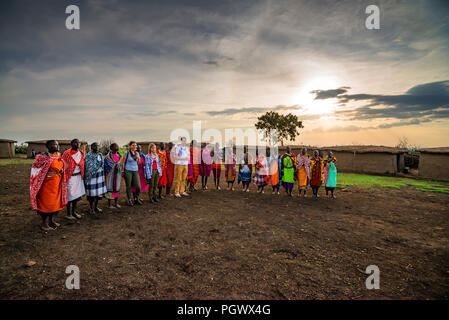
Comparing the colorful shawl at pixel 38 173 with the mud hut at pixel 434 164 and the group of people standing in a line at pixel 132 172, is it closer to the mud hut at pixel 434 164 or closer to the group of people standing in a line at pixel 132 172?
the group of people standing in a line at pixel 132 172

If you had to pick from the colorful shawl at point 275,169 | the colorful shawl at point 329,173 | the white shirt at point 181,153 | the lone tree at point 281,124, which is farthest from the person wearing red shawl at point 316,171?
the lone tree at point 281,124

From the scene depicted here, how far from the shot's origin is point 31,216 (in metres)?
5.86

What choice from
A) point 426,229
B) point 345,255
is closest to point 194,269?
point 345,255

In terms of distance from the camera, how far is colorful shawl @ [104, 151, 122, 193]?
20.9 feet

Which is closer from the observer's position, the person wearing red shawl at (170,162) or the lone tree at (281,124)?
the person wearing red shawl at (170,162)

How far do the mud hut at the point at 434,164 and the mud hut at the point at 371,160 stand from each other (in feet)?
6.00

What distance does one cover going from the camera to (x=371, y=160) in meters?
19.4

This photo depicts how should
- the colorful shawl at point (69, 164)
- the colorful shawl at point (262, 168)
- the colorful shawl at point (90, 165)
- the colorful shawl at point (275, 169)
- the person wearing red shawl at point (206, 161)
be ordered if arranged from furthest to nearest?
the person wearing red shawl at point (206, 161) → the colorful shawl at point (262, 168) → the colorful shawl at point (275, 169) → the colorful shawl at point (90, 165) → the colorful shawl at point (69, 164)

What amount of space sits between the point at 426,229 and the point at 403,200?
392 centimetres

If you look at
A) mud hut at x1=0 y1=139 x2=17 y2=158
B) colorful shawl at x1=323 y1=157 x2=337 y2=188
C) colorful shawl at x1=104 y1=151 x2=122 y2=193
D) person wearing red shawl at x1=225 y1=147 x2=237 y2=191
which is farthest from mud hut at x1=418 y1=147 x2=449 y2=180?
mud hut at x1=0 y1=139 x2=17 y2=158

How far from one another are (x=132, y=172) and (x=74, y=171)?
5.24 ft

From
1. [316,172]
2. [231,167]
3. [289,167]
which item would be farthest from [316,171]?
[231,167]

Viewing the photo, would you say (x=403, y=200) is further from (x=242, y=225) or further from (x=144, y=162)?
(x=144, y=162)

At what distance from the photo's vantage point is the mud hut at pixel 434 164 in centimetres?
1570
